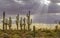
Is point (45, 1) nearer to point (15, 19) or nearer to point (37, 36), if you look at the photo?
point (15, 19)

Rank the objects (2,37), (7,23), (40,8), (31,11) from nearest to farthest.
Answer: (2,37) < (7,23) < (40,8) < (31,11)

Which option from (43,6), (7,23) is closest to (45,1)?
(43,6)

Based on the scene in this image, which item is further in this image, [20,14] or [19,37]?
[20,14]

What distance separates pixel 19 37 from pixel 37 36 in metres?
1.96

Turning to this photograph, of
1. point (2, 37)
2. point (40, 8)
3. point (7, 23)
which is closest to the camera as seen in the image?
point (2, 37)

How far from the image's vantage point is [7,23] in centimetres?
2886

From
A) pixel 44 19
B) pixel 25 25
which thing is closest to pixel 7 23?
pixel 25 25

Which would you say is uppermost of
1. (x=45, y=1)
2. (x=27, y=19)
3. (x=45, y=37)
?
A: (x=45, y=1)

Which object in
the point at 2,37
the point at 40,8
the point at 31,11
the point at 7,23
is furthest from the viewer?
the point at 31,11

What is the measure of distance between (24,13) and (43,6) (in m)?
4.10

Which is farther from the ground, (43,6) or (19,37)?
(43,6)

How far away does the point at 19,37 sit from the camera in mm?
24531

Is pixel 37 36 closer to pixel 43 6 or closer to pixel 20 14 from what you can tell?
pixel 43 6

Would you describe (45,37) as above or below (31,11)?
below
